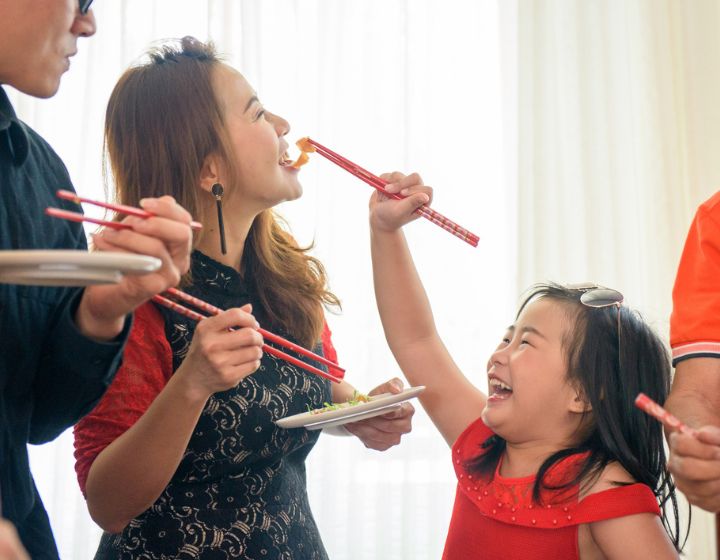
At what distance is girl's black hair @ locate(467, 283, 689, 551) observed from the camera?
1.69m

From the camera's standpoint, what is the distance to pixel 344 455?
3338mm

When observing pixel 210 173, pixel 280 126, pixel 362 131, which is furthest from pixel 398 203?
pixel 362 131

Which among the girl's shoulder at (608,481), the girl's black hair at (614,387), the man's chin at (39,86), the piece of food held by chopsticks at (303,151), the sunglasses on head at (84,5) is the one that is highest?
the sunglasses on head at (84,5)

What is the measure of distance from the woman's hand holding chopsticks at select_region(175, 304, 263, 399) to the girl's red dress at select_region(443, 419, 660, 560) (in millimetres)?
595

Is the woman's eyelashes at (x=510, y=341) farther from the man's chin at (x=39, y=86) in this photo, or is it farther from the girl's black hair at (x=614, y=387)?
the man's chin at (x=39, y=86)

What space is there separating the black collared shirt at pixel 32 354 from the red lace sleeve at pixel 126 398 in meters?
0.20

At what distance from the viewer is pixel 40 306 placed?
128cm

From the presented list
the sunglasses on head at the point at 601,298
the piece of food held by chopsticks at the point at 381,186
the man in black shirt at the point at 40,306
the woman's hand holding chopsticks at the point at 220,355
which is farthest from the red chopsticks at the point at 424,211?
the man in black shirt at the point at 40,306

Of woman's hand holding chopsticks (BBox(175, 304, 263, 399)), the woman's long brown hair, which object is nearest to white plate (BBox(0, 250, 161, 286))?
woman's hand holding chopsticks (BBox(175, 304, 263, 399))

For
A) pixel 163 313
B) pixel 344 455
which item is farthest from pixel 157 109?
pixel 344 455

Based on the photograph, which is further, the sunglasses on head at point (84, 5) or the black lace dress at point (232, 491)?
the black lace dress at point (232, 491)

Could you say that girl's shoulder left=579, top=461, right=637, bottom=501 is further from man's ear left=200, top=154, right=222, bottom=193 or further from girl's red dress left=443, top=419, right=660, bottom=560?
man's ear left=200, top=154, right=222, bottom=193

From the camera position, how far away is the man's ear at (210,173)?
178cm

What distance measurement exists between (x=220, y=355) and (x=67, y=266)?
1.52 ft
